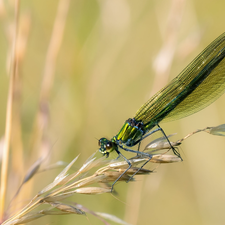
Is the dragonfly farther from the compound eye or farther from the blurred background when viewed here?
the blurred background

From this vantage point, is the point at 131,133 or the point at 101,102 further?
the point at 101,102

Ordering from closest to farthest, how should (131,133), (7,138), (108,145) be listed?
(7,138) < (108,145) < (131,133)

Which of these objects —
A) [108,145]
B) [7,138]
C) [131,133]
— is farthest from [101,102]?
[7,138]

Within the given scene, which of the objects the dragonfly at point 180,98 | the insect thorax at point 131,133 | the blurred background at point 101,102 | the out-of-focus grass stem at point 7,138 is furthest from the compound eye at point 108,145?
the out-of-focus grass stem at point 7,138

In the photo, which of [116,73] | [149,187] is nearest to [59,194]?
[149,187]

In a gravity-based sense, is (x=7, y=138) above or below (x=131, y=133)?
above

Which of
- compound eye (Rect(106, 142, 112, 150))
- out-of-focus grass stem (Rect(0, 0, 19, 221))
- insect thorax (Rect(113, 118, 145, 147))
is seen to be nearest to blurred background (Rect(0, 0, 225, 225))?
insect thorax (Rect(113, 118, 145, 147))

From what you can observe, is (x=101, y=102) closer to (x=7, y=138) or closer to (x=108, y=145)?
(x=108, y=145)
